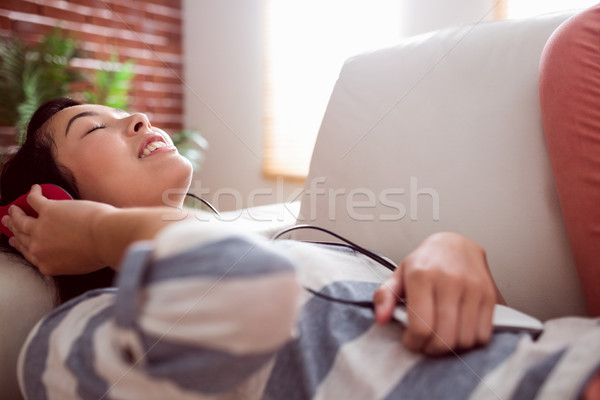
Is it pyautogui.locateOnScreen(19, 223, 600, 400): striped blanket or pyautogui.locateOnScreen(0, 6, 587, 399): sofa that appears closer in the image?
pyautogui.locateOnScreen(19, 223, 600, 400): striped blanket

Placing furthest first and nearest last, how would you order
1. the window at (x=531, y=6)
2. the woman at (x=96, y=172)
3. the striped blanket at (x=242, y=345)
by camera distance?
the window at (x=531, y=6) → the woman at (x=96, y=172) → the striped blanket at (x=242, y=345)

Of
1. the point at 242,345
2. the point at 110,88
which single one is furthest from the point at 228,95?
the point at 242,345

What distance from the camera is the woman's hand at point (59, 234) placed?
624mm

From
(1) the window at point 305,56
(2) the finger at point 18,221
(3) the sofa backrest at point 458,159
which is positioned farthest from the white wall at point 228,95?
(2) the finger at point 18,221

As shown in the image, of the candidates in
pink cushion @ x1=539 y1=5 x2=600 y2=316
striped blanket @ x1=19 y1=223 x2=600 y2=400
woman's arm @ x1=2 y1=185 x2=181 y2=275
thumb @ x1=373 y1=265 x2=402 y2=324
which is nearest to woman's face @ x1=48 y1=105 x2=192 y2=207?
woman's arm @ x1=2 y1=185 x2=181 y2=275

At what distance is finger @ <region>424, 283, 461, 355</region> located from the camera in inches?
18.5

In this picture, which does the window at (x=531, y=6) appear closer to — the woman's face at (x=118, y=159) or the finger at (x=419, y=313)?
the woman's face at (x=118, y=159)

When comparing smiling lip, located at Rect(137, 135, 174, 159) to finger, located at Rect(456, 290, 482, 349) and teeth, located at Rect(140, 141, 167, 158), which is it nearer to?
teeth, located at Rect(140, 141, 167, 158)

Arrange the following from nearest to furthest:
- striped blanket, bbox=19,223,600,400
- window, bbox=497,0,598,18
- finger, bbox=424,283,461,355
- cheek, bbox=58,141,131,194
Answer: striped blanket, bbox=19,223,600,400 → finger, bbox=424,283,461,355 → cheek, bbox=58,141,131,194 → window, bbox=497,0,598,18

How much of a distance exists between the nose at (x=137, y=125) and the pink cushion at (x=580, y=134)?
0.66m

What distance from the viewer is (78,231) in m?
0.62

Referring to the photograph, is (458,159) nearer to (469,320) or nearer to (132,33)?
(469,320)

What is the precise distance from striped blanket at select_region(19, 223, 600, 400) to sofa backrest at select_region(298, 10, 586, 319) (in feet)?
0.76

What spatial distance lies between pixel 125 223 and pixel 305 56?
261 cm
